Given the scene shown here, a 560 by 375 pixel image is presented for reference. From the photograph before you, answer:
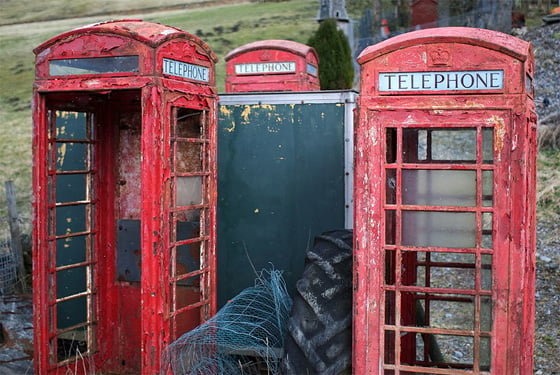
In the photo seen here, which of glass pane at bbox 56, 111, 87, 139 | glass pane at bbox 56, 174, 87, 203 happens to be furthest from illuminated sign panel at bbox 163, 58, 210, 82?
glass pane at bbox 56, 174, 87, 203

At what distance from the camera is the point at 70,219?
22.0 ft

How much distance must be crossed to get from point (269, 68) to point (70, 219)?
25.6 feet

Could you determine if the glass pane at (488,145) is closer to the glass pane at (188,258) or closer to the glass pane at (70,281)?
the glass pane at (188,258)

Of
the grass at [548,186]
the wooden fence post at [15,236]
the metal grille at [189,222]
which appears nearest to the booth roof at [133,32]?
the metal grille at [189,222]

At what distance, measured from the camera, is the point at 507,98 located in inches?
166

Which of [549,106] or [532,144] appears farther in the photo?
[549,106]

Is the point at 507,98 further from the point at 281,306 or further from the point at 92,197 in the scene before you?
the point at 92,197

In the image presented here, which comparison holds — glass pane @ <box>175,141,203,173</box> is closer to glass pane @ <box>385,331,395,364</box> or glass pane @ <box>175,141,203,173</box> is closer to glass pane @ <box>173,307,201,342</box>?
glass pane @ <box>173,307,201,342</box>

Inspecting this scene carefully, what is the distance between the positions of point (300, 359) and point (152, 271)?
1.22 meters

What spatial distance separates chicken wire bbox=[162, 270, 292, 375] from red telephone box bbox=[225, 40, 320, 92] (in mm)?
8450

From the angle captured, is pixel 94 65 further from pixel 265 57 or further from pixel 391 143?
pixel 265 57

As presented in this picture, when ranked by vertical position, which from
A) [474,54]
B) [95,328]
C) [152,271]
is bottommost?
A: [95,328]

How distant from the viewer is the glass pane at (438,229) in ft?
14.3

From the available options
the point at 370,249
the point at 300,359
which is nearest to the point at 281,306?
the point at 300,359
